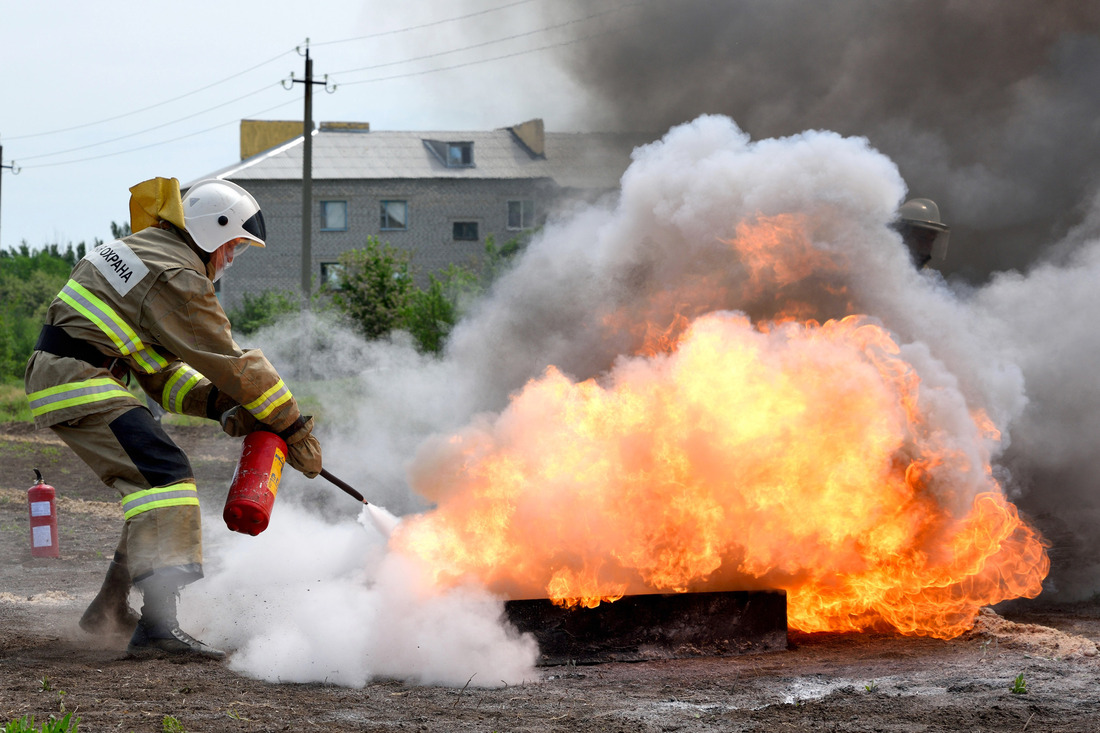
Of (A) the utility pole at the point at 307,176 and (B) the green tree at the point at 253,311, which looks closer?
(A) the utility pole at the point at 307,176

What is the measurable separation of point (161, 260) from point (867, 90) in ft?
22.4

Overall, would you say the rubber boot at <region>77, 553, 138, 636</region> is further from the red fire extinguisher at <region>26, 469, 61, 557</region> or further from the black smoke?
the black smoke

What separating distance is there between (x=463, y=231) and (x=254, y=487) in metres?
35.6

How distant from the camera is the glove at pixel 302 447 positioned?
4953mm

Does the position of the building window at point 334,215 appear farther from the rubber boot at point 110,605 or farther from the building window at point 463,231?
the rubber boot at point 110,605

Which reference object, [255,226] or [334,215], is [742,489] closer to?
[255,226]

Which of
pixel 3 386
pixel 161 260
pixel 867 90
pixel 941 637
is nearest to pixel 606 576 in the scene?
pixel 941 637

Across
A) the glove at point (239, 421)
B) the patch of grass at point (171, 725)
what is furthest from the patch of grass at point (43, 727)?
→ the glove at point (239, 421)

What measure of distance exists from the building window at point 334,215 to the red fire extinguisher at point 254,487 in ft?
118

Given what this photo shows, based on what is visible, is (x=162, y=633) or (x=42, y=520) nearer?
(x=162, y=633)

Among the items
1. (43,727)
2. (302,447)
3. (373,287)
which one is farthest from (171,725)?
(373,287)

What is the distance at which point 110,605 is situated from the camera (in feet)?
16.6

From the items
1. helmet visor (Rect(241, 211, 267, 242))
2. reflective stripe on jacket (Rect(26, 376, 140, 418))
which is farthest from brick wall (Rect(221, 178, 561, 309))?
reflective stripe on jacket (Rect(26, 376, 140, 418))

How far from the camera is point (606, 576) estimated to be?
5.14m
